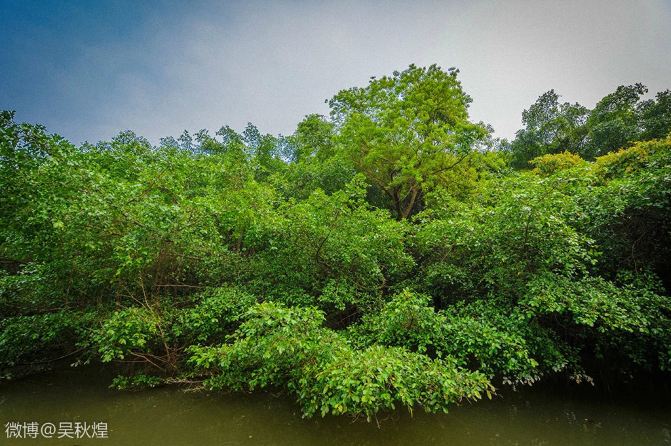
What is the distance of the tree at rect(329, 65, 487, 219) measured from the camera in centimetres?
1134

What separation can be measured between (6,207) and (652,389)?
43.1ft

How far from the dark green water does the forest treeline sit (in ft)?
1.30

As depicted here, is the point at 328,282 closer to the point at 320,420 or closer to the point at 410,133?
the point at 320,420

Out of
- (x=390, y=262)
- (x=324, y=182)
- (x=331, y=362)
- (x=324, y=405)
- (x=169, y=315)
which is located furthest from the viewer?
(x=324, y=182)

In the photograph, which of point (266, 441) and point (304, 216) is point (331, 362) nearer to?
point (266, 441)

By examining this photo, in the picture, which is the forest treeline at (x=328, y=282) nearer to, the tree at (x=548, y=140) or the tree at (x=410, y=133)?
the tree at (x=410, y=133)

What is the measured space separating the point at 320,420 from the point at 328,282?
8.25 ft

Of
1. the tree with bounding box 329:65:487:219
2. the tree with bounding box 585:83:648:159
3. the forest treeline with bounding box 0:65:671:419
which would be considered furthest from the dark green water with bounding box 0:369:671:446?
the tree with bounding box 585:83:648:159

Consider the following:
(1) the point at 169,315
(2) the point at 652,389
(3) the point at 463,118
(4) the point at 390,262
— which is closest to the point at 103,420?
(1) the point at 169,315

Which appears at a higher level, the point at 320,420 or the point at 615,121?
the point at 615,121

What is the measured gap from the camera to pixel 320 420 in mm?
5113

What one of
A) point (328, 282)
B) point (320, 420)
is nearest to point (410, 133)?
point (328, 282)

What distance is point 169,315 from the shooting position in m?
5.92

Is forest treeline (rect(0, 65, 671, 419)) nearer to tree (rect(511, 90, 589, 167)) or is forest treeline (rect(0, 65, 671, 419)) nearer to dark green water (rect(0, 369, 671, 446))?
dark green water (rect(0, 369, 671, 446))
